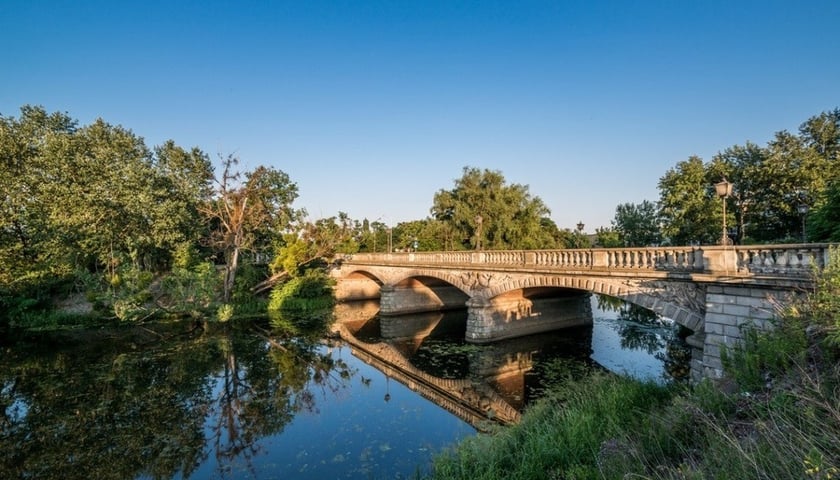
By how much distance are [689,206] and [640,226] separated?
311 inches

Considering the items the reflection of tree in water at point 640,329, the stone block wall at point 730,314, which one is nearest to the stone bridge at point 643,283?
the stone block wall at point 730,314

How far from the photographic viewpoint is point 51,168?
76.6 ft

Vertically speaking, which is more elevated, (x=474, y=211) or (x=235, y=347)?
(x=474, y=211)

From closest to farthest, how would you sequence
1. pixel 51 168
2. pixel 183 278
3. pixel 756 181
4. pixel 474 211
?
pixel 183 278 < pixel 51 168 < pixel 756 181 < pixel 474 211

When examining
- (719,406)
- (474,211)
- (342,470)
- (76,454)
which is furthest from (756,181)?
(76,454)

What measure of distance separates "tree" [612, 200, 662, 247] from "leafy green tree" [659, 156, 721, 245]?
461cm

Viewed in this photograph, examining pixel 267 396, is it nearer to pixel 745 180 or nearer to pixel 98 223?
pixel 98 223

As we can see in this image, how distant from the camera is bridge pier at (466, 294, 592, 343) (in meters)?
16.5

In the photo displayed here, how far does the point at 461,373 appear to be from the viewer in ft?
43.2

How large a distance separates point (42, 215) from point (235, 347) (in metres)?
17.3

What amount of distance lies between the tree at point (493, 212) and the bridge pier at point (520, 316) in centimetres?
1545

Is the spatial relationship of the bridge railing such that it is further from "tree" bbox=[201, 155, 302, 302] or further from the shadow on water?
"tree" bbox=[201, 155, 302, 302]

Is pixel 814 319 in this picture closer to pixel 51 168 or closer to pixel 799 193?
pixel 799 193

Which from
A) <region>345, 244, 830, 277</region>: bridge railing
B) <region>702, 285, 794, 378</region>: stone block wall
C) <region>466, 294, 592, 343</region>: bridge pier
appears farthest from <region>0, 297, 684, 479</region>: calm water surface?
<region>345, 244, 830, 277</region>: bridge railing
